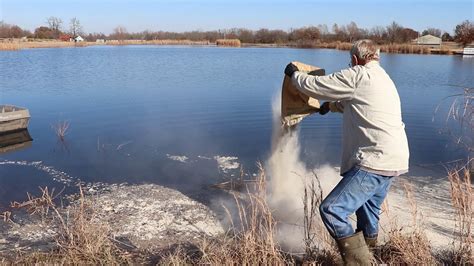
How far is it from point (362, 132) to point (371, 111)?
181mm

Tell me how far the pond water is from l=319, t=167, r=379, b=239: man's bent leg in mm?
4188

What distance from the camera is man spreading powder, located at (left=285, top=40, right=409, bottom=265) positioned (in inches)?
135

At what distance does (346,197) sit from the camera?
3.49 m

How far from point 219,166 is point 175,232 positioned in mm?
3290

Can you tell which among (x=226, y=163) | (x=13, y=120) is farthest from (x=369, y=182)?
(x=13, y=120)

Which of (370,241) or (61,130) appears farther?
(61,130)

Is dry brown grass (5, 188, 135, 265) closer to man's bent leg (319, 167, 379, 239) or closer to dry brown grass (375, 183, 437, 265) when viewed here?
man's bent leg (319, 167, 379, 239)

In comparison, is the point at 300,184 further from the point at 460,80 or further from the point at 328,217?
the point at 460,80

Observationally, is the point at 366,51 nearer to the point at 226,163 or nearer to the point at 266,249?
the point at 266,249

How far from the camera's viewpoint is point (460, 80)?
21.9 m

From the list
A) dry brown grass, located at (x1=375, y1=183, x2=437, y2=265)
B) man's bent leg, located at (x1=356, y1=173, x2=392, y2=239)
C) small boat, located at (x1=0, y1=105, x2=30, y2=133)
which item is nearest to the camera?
man's bent leg, located at (x1=356, y1=173, x2=392, y2=239)

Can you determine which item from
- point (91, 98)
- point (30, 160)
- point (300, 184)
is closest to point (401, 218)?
point (300, 184)

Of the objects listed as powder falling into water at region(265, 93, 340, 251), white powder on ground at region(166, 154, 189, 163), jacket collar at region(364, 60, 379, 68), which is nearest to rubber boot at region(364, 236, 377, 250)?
powder falling into water at region(265, 93, 340, 251)

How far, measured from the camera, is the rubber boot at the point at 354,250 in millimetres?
3635
